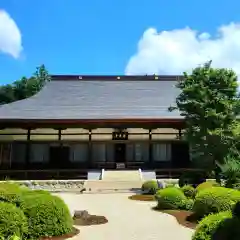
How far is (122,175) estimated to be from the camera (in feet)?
76.0

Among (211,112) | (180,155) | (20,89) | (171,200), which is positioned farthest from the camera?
(20,89)

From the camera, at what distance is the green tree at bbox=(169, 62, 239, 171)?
17.1m

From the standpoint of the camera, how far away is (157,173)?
24453mm

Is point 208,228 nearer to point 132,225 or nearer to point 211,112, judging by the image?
point 132,225

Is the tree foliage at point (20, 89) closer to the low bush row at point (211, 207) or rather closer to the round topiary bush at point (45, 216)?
the low bush row at point (211, 207)

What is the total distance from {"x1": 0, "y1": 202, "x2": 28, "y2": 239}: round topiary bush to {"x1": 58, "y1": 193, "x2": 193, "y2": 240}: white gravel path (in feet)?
4.33

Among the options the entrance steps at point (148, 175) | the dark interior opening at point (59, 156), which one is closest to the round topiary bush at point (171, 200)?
the entrance steps at point (148, 175)

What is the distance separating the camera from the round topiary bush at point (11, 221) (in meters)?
7.05

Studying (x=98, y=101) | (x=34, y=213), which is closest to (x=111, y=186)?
(x=98, y=101)

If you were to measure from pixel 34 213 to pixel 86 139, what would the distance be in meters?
17.6

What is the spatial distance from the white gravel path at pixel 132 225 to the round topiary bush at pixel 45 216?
1.54ft

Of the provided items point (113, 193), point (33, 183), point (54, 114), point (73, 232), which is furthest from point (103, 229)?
point (54, 114)

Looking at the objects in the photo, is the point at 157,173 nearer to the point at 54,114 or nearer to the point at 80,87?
the point at 54,114

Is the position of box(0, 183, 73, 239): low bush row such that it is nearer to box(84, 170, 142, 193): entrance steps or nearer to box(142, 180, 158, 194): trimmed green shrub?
box(142, 180, 158, 194): trimmed green shrub
